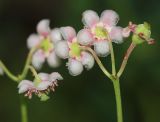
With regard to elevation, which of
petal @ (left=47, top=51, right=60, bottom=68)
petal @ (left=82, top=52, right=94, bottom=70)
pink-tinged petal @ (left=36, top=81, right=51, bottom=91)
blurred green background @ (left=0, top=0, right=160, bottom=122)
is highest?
petal @ (left=82, top=52, right=94, bottom=70)

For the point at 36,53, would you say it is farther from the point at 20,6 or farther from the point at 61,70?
the point at 20,6

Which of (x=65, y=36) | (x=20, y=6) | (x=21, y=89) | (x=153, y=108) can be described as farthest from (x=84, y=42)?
(x=20, y=6)

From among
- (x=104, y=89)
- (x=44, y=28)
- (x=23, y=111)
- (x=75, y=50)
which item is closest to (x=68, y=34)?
(x=75, y=50)

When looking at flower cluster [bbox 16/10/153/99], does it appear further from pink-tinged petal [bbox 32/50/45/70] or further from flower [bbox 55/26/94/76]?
pink-tinged petal [bbox 32/50/45/70]

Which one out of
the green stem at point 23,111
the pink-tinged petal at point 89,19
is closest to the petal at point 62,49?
the pink-tinged petal at point 89,19

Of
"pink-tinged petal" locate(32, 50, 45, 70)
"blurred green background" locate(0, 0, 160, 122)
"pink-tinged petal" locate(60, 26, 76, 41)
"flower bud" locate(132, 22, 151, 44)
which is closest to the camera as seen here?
"flower bud" locate(132, 22, 151, 44)

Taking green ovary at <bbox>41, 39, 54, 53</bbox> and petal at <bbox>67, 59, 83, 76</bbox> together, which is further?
green ovary at <bbox>41, 39, 54, 53</bbox>

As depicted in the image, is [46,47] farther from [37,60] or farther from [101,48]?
[101,48]

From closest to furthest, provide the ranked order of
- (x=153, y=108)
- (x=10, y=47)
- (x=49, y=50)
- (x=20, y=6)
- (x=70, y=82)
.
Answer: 1. (x=49, y=50)
2. (x=153, y=108)
3. (x=70, y=82)
4. (x=10, y=47)
5. (x=20, y=6)

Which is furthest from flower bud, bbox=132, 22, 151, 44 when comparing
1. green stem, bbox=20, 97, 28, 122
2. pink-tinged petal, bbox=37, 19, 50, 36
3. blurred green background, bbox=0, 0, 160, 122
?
blurred green background, bbox=0, 0, 160, 122
